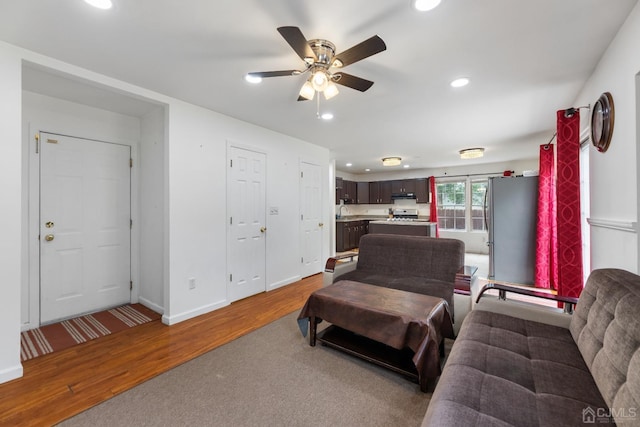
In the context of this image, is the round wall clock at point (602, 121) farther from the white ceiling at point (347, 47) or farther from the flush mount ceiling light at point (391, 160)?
the flush mount ceiling light at point (391, 160)

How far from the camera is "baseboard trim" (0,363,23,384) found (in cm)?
189

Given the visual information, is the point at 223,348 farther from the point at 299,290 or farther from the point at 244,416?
the point at 299,290

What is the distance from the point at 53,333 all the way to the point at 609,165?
512cm

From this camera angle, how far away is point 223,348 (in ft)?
7.77

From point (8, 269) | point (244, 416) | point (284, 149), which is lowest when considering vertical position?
point (244, 416)

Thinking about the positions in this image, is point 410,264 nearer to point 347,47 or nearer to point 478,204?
point 347,47

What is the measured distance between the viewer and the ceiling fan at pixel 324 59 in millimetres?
1564

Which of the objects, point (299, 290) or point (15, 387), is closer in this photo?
point (15, 387)

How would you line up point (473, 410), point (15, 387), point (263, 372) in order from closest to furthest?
point (473, 410), point (15, 387), point (263, 372)

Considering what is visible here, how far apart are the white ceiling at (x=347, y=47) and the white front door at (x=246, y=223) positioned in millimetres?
657

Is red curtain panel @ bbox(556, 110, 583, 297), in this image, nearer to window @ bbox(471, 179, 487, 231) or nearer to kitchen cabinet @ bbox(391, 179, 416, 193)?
window @ bbox(471, 179, 487, 231)

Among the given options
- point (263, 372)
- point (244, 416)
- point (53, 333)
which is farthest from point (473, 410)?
point (53, 333)

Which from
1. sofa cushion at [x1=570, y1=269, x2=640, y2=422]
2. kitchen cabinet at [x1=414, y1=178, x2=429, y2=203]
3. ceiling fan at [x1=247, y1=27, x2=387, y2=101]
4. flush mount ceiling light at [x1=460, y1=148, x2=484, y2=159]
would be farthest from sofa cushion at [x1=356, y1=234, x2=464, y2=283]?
kitchen cabinet at [x1=414, y1=178, x2=429, y2=203]

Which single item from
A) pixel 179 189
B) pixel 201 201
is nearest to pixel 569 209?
pixel 201 201
